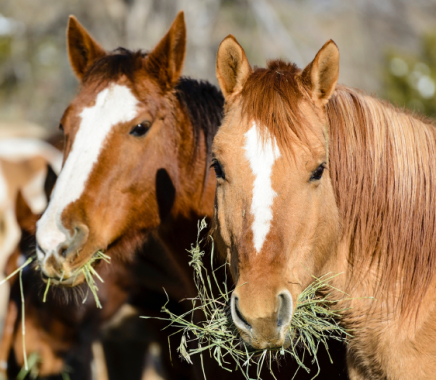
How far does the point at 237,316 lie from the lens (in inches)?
75.4

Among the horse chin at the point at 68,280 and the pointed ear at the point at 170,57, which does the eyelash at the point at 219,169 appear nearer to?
the horse chin at the point at 68,280

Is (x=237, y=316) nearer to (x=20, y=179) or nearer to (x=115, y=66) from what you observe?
(x=115, y=66)

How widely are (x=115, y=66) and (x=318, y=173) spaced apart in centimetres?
163

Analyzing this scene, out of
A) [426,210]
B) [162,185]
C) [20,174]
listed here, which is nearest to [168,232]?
[162,185]

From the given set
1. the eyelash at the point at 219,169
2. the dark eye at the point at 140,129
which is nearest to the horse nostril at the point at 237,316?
the eyelash at the point at 219,169

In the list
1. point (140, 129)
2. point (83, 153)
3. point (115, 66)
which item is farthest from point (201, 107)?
point (83, 153)

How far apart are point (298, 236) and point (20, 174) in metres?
4.54

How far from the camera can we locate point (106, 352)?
16.0 feet

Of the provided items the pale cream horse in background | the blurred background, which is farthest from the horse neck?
the blurred background

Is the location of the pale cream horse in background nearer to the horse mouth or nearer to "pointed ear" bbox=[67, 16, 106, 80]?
"pointed ear" bbox=[67, 16, 106, 80]

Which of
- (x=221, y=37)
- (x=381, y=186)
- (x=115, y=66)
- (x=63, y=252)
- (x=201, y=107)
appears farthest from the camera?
(x=221, y=37)

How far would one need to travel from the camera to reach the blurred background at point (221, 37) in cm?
966

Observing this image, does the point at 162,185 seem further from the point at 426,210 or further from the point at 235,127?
the point at 426,210

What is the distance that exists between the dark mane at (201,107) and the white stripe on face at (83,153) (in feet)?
1.42
